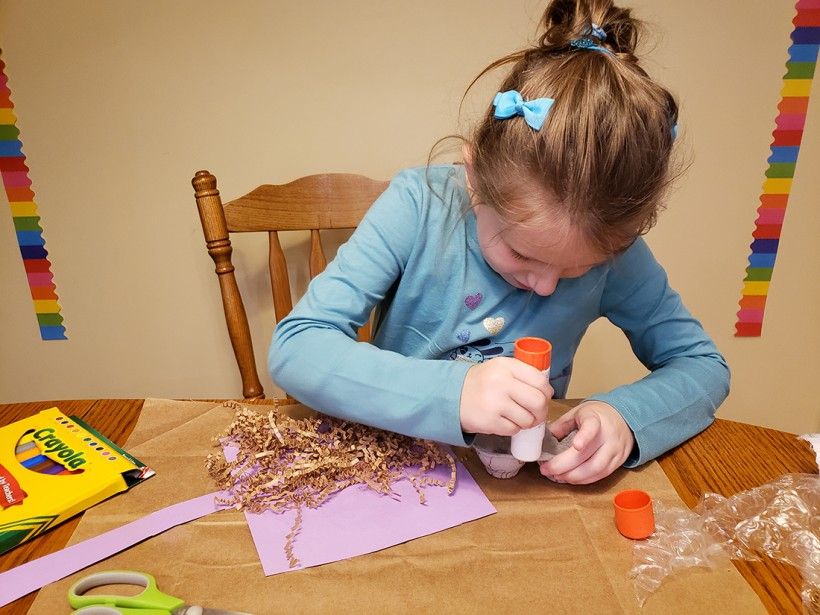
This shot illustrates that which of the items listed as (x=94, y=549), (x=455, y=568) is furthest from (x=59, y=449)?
(x=455, y=568)

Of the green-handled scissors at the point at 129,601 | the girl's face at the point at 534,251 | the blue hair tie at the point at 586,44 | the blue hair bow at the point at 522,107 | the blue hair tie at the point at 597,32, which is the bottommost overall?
the green-handled scissors at the point at 129,601

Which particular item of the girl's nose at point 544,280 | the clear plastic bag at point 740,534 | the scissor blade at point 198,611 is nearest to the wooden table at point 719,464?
the clear plastic bag at point 740,534

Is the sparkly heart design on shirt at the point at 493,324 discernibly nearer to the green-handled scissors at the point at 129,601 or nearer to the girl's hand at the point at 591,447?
the girl's hand at the point at 591,447

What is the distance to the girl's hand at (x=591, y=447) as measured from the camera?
24.1 inches

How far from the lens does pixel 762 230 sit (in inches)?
52.7

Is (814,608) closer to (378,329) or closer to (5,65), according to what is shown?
(378,329)

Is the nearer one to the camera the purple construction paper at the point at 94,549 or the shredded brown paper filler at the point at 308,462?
the purple construction paper at the point at 94,549

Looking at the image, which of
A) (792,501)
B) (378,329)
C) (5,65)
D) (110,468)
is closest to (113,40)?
(5,65)

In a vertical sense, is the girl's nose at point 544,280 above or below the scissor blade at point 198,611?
above

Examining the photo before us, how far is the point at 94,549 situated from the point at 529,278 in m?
0.51

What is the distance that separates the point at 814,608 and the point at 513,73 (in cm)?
55

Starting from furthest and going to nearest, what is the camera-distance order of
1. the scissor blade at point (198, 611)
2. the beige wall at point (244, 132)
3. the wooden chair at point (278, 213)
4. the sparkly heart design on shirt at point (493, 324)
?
the beige wall at point (244, 132), the wooden chair at point (278, 213), the sparkly heart design on shirt at point (493, 324), the scissor blade at point (198, 611)

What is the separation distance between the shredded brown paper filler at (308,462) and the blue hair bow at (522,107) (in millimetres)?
352

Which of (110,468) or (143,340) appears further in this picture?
(143,340)
